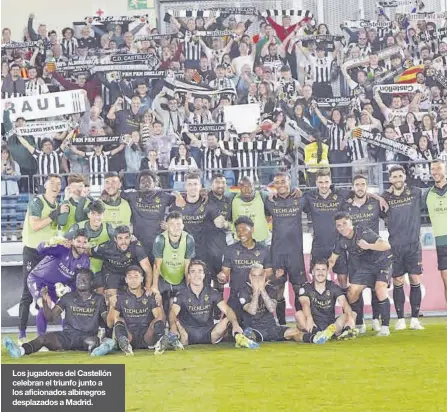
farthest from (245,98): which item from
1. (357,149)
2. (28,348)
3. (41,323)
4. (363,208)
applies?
(28,348)

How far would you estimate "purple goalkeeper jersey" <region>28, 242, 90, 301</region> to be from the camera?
5.14 metres

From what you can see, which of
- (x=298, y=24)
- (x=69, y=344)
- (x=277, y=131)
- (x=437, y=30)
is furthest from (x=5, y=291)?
(x=437, y=30)

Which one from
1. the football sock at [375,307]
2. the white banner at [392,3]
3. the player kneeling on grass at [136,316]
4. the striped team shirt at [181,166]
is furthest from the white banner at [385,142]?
the player kneeling on grass at [136,316]

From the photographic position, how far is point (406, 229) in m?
5.19

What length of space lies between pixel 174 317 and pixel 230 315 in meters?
0.31

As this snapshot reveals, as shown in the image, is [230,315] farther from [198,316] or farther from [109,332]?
[109,332]

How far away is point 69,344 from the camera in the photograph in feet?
16.4

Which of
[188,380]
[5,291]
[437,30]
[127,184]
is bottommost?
[188,380]

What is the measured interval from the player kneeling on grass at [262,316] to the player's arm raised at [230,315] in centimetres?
5

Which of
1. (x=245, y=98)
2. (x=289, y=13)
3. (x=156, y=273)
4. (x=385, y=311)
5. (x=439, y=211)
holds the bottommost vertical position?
(x=385, y=311)

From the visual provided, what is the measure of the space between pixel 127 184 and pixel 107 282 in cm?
56

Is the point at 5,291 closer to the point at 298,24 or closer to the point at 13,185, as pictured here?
the point at 13,185

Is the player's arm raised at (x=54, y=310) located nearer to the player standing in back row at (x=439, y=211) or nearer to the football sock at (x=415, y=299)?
the football sock at (x=415, y=299)

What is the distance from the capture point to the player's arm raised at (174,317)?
507 centimetres
